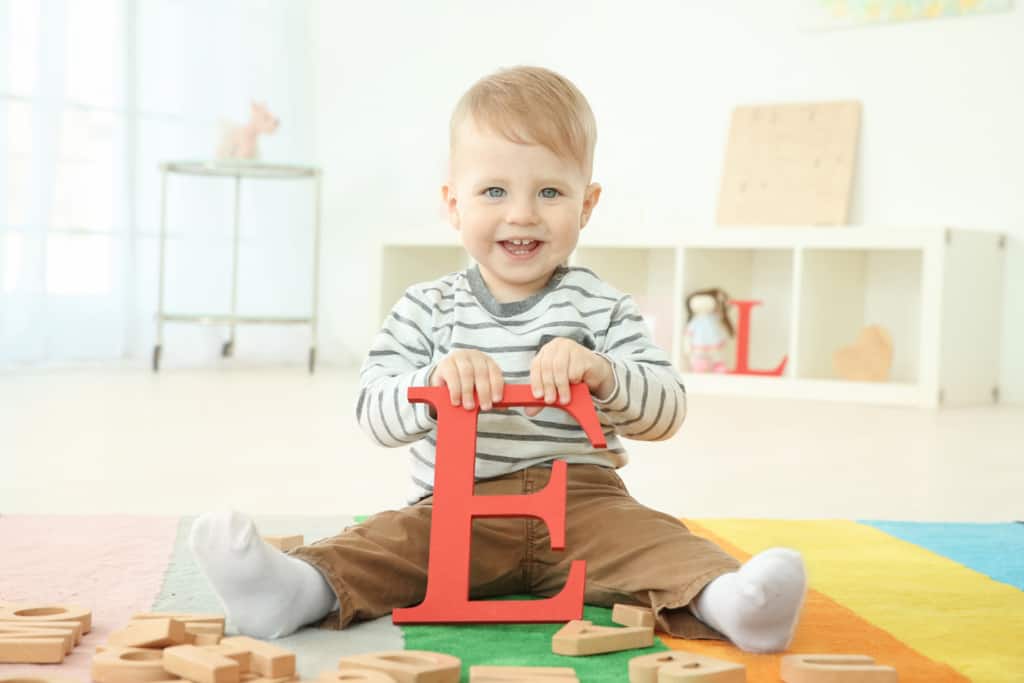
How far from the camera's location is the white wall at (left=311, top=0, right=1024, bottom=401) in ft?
10.4

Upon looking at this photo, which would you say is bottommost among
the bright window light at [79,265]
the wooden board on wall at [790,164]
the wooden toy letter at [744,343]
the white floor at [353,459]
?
the white floor at [353,459]

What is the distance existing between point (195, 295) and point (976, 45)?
2.33 metres

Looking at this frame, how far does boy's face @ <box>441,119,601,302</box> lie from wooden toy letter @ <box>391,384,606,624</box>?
0.16 meters

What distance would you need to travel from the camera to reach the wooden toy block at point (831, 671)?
0.73 metres

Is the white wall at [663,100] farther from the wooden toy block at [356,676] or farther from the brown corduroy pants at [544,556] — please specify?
the wooden toy block at [356,676]

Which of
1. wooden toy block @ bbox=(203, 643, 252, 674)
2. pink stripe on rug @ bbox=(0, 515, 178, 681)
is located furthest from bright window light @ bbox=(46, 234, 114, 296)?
wooden toy block @ bbox=(203, 643, 252, 674)

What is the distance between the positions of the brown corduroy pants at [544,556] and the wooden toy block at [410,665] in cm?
14

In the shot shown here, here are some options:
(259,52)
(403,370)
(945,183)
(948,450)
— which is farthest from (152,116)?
(403,370)

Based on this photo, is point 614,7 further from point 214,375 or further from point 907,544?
point 907,544

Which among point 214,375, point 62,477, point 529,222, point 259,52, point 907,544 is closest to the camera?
point 529,222

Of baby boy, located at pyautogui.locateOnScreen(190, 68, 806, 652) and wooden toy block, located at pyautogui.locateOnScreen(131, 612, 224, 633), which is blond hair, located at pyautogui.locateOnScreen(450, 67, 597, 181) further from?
wooden toy block, located at pyautogui.locateOnScreen(131, 612, 224, 633)

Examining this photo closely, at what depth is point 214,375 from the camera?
3400mm

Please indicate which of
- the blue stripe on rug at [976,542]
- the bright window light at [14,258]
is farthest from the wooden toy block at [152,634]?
the bright window light at [14,258]

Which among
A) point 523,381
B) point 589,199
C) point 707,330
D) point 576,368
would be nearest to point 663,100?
point 707,330
